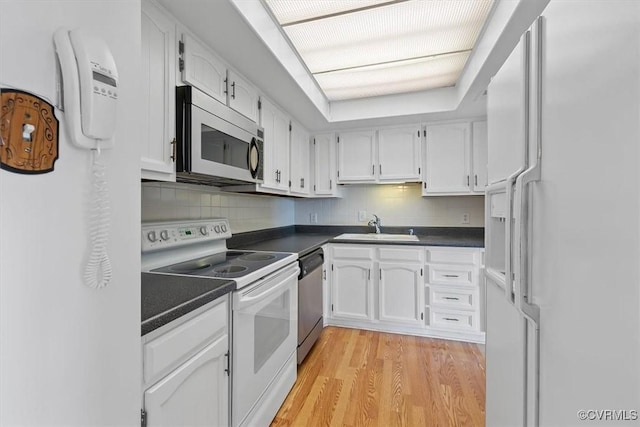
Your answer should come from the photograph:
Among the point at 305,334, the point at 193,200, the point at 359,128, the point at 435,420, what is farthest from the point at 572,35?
the point at 359,128

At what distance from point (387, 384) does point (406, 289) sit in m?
0.95

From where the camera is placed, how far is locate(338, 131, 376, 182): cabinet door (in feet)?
10.1

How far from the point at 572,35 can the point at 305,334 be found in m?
2.06

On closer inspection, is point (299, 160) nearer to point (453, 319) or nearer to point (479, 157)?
point (479, 157)

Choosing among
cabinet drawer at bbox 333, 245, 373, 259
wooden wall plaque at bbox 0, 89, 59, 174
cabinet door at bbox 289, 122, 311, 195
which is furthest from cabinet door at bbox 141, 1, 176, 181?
cabinet drawer at bbox 333, 245, 373, 259

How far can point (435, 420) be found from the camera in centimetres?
158

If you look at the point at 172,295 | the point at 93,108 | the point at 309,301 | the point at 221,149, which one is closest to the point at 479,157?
the point at 309,301

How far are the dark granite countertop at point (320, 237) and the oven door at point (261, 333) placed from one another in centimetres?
37

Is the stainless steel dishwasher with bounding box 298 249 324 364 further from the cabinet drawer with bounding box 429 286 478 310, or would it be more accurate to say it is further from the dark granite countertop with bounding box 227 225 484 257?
the cabinet drawer with bounding box 429 286 478 310

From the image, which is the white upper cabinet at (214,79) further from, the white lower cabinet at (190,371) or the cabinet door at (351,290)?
the cabinet door at (351,290)

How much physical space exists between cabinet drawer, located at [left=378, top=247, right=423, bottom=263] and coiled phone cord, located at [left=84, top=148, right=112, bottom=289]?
2.40 metres

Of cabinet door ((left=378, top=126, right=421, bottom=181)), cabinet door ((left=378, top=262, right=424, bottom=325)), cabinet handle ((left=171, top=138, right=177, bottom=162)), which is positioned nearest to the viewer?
cabinet handle ((left=171, top=138, right=177, bottom=162))

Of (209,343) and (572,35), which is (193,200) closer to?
(209,343)

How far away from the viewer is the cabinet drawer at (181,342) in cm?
80
